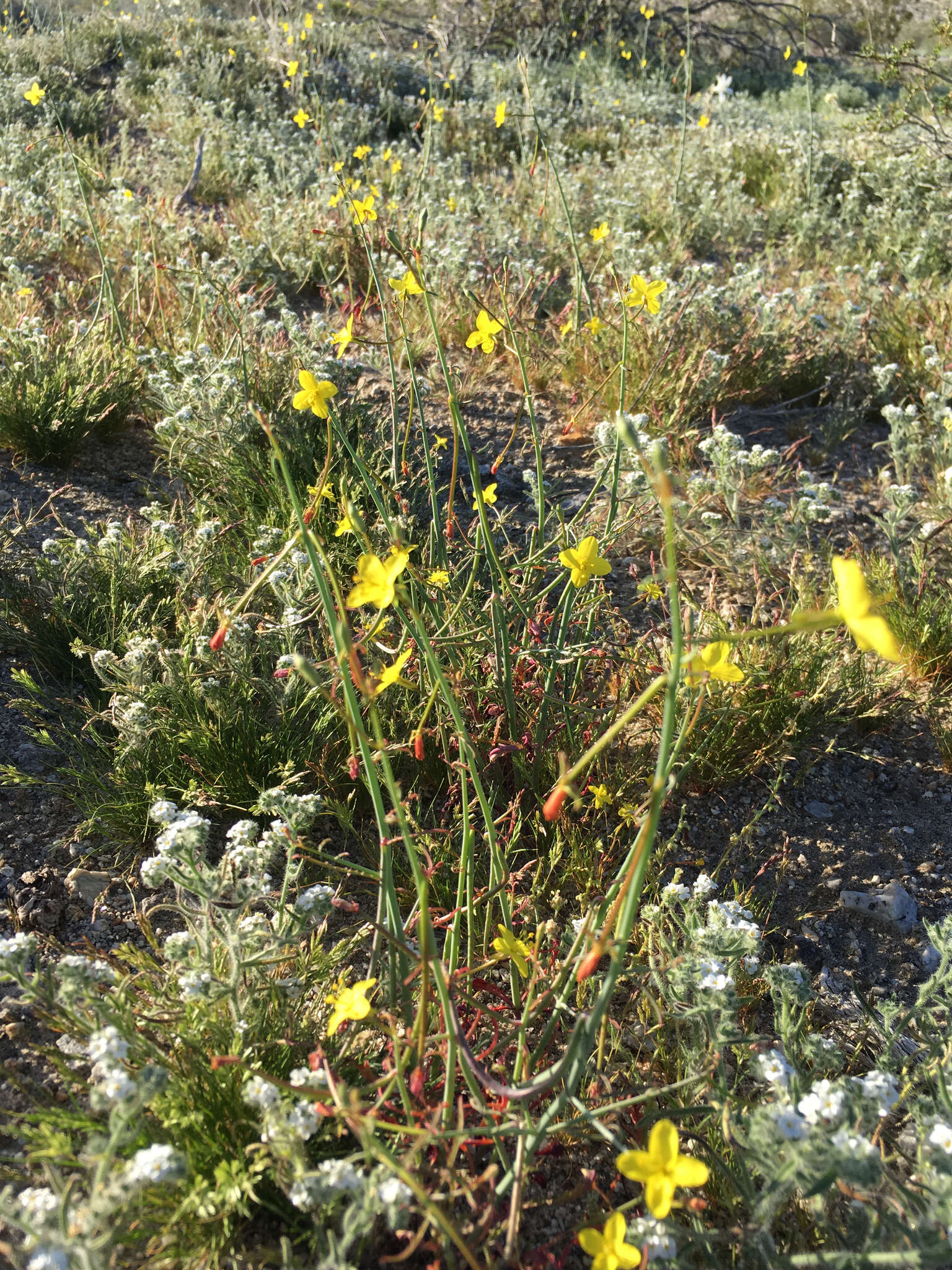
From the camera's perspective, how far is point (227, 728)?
208 cm

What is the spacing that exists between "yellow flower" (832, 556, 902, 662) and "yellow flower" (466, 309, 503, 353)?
117cm

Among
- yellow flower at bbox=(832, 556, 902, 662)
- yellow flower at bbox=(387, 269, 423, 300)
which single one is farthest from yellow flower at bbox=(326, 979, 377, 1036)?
yellow flower at bbox=(387, 269, 423, 300)

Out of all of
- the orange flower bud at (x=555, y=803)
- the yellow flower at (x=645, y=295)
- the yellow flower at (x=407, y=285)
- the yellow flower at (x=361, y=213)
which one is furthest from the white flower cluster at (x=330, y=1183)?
the yellow flower at (x=361, y=213)

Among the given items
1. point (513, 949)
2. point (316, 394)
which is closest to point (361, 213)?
point (316, 394)

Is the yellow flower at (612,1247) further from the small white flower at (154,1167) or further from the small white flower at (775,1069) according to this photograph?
the small white flower at (154,1167)

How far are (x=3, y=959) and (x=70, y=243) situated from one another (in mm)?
4623

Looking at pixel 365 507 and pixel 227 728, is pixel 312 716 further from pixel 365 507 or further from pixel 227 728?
pixel 365 507

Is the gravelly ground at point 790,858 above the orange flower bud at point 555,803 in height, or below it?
below

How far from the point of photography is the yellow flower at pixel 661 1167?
97 centimetres

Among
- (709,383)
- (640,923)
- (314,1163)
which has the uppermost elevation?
(709,383)

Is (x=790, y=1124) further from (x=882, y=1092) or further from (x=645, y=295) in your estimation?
(x=645, y=295)

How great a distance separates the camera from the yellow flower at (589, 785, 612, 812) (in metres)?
1.97

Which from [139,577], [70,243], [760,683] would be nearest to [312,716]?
[139,577]

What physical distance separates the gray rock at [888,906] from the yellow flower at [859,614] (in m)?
1.44
